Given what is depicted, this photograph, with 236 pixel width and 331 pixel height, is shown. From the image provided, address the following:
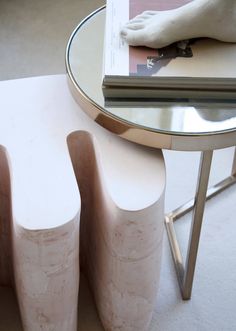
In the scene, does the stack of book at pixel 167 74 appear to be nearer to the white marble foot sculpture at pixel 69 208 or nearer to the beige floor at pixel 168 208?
the white marble foot sculpture at pixel 69 208

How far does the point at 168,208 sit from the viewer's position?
4.85 ft

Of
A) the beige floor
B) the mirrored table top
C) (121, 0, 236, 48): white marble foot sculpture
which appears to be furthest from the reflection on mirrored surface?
the beige floor

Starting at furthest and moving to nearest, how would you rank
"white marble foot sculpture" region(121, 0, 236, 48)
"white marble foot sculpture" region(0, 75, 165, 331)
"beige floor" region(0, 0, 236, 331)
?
"beige floor" region(0, 0, 236, 331) → "white marble foot sculpture" region(121, 0, 236, 48) → "white marble foot sculpture" region(0, 75, 165, 331)

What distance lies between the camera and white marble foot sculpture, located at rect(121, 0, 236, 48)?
1.05 metres

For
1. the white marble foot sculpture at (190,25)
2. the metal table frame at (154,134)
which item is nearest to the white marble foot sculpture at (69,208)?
the metal table frame at (154,134)

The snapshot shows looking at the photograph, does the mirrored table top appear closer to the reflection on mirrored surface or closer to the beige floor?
the reflection on mirrored surface

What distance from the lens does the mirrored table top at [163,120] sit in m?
0.98

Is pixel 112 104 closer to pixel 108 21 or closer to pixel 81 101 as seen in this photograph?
pixel 81 101

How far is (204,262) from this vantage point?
1.36m

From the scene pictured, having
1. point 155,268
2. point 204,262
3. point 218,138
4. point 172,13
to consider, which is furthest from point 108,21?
point 204,262

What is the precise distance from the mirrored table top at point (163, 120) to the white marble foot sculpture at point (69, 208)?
49 mm

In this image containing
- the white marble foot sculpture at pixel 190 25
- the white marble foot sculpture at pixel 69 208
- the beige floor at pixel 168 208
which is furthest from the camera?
the beige floor at pixel 168 208

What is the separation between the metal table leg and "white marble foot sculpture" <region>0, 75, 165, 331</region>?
11 cm

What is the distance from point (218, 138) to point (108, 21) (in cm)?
35
